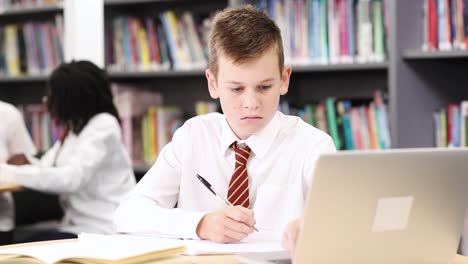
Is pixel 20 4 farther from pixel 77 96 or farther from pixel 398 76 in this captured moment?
pixel 398 76

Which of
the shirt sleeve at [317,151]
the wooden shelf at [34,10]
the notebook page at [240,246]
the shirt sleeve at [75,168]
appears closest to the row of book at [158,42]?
the wooden shelf at [34,10]

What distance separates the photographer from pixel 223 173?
5.88 ft

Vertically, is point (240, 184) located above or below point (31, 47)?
below

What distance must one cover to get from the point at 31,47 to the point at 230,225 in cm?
302

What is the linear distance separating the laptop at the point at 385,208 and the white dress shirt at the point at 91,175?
67.2 inches

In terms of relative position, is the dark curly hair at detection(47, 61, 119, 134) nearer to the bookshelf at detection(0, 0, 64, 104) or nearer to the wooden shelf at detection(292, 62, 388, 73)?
the wooden shelf at detection(292, 62, 388, 73)

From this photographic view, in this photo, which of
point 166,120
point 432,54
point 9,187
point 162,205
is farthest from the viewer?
point 166,120

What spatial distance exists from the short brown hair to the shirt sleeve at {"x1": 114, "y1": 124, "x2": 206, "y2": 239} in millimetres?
235

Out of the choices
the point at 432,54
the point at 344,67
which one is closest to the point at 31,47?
the point at 344,67

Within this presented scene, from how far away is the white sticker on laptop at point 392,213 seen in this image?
3.96ft

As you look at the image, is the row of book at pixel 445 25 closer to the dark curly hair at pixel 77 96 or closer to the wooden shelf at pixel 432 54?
the wooden shelf at pixel 432 54

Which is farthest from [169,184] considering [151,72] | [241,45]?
[151,72]

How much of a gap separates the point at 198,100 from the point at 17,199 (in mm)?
1102

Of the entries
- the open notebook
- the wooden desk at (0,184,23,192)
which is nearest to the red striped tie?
the open notebook
